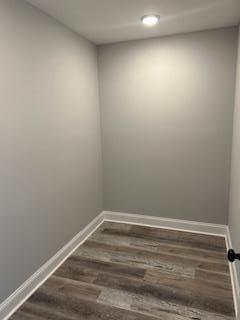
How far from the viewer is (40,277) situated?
2.18 m

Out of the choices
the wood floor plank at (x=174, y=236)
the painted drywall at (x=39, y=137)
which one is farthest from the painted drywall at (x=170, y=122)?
the painted drywall at (x=39, y=137)

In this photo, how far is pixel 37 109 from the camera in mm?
2074

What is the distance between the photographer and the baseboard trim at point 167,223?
9.72ft

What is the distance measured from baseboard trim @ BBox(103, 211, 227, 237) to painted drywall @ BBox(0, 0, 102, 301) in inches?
22.1

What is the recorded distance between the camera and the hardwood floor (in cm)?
185

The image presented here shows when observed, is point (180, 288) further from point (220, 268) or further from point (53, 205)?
point (53, 205)

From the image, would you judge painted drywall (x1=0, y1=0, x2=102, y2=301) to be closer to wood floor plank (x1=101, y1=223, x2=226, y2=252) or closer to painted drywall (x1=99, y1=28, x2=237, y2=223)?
painted drywall (x1=99, y1=28, x2=237, y2=223)

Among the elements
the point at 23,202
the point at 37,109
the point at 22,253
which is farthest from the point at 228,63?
the point at 22,253

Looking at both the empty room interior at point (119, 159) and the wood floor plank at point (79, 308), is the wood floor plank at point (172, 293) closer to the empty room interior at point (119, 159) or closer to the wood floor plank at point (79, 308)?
the empty room interior at point (119, 159)

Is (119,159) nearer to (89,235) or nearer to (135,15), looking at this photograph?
(89,235)

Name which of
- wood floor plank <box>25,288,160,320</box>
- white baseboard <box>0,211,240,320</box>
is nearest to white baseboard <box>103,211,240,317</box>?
white baseboard <box>0,211,240,320</box>

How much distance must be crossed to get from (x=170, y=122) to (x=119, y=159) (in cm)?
83

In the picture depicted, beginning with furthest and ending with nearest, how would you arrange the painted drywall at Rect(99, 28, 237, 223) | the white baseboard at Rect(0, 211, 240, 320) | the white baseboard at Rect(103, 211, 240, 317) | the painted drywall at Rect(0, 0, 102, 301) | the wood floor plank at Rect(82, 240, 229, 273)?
the white baseboard at Rect(103, 211, 240, 317)
the painted drywall at Rect(99, 28, 237, 223)
the wood floor plank at Rect(82, 240, 229, 273)
the white baseboard at Rect(0, 211, 240, 320)
the painted drywall at Rect(0, 0, 102, 301)

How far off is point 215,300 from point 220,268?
0.45 metres
